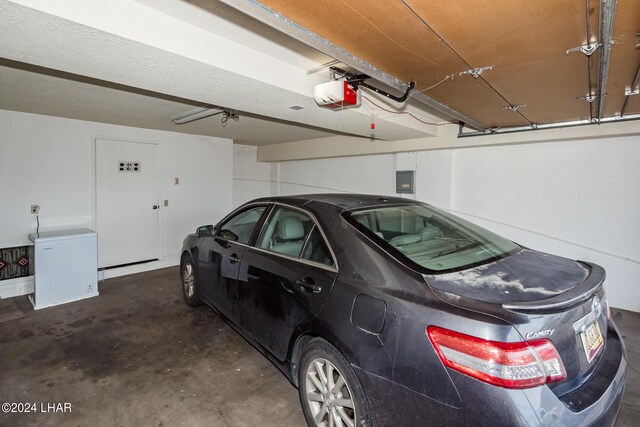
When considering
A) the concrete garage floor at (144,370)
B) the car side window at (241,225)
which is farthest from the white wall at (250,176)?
the car side window at (241,225)

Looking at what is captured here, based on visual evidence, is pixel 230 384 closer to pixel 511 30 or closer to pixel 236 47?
pixel 236 47

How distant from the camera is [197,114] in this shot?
13.8 feet

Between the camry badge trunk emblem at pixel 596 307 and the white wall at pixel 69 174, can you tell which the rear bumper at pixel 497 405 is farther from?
the white wall at pixel 69 174

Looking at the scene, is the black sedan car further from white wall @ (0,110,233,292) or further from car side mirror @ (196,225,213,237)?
white wall @ (0,110,233,292)

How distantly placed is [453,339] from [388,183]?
467 centimetres

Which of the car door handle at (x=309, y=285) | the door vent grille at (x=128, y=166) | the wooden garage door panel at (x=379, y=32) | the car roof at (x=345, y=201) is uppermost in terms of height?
the wooden garage door panel at (x=379, y=32)

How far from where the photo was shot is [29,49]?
1911mm

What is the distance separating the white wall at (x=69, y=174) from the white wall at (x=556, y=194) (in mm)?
3769

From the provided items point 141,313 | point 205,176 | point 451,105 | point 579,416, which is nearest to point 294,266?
point 579,416

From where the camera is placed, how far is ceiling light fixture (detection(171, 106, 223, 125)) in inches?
157

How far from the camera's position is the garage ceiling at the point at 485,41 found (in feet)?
5.06

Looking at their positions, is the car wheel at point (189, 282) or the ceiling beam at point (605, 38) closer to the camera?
the ceiling beam at point (605, 38)

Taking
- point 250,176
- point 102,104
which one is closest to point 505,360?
point 102,104

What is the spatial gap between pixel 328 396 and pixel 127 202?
4.79m
